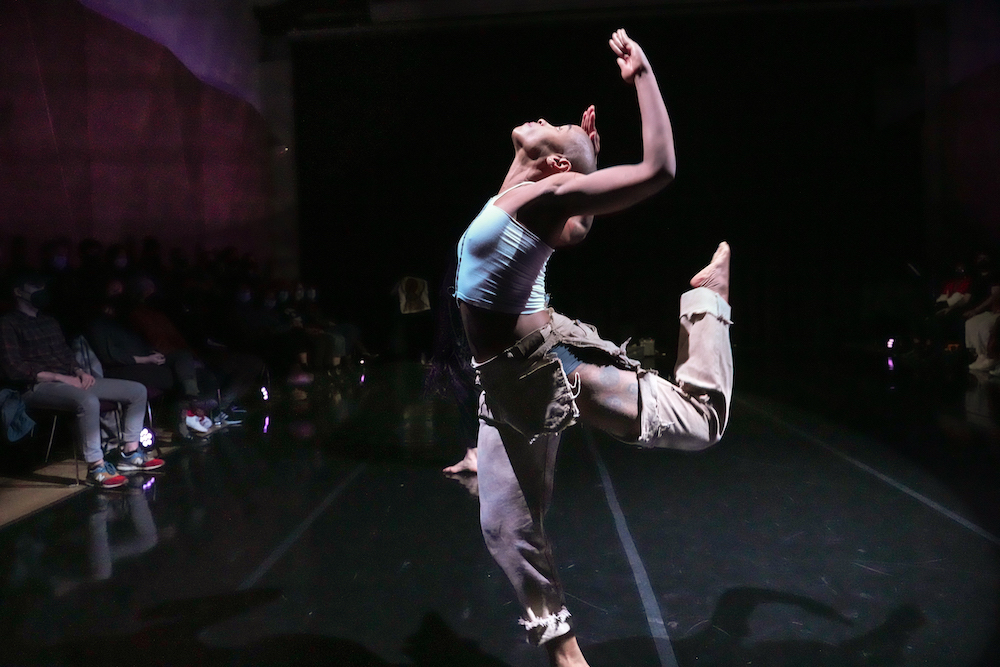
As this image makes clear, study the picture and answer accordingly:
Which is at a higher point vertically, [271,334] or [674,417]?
[674,417]

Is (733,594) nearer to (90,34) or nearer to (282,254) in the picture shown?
(90,34)

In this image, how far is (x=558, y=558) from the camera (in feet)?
8.12

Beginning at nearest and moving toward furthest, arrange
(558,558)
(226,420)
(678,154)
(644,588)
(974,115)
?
1. (644,588)
2. (558,558)
3. (226,420)
4. (974,115)
5. (678,154)

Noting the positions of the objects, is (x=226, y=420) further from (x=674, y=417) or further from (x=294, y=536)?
(x=674, y=417)

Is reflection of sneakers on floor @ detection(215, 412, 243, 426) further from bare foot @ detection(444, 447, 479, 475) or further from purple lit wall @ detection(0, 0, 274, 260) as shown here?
bare foot @ detection(444, 447, 479, 475)

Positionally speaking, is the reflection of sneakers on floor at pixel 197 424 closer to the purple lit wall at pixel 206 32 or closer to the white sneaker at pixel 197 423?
the white sneaker at pixel 197 423

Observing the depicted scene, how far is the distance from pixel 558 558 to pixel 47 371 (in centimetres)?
281

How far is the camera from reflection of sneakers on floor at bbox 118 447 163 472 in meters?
3.99

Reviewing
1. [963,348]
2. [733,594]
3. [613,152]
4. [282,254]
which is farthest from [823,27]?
[733,594]

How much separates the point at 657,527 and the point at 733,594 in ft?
2.18

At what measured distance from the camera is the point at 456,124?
7383 millimetres

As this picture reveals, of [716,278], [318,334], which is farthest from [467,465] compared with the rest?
[318,334]

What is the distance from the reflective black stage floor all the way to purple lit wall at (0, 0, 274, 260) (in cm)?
199

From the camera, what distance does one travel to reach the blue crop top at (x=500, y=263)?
1.36m
